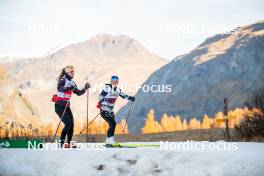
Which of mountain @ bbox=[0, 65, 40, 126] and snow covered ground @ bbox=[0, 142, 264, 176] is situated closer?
snow covered ground @ bbox=[0, 142, 264, 176]

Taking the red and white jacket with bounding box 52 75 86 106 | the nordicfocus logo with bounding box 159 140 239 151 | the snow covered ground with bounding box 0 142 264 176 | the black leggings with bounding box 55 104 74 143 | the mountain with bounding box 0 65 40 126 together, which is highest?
the mountain with bounding box 0 65 40 126

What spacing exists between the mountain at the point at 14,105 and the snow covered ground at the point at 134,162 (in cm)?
11932

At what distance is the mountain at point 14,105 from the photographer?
5246 inches

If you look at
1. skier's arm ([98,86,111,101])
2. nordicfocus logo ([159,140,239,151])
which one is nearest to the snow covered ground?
nordicfocus logo ([159,140,239,151])

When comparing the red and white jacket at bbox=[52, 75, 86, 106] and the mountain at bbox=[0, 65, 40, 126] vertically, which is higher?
the mountain at bbox=[0, 65, 40, 126]

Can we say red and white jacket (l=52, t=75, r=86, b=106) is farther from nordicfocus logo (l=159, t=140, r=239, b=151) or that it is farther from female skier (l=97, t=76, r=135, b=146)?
nordicfocus logo (l=159, t=140, r=239, b=151)

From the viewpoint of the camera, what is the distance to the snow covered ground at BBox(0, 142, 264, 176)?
9739mm

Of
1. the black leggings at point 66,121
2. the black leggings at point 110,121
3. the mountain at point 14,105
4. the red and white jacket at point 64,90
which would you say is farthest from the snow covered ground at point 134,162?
the mountain at point 14,105

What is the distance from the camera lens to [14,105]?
457 ft

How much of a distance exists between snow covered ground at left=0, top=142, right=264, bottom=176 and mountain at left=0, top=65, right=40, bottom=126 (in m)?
119

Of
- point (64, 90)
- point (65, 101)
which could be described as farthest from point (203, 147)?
point (64, 90)

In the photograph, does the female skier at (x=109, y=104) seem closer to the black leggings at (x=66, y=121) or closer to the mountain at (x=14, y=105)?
the black leggings at (x=66, y=121)

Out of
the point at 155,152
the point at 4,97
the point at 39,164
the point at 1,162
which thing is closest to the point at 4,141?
the point at 1,162

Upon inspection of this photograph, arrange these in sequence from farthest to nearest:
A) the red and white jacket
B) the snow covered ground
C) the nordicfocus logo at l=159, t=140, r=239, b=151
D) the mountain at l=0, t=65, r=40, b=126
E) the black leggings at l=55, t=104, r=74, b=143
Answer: the mountain at l=0, t=65, r=40, b=126 < the red and white jacket < the black leggings at l=55, t=104, r=74, b=143 < the nordicfocus logo at l=159, t=140, r=239, b=151 < the snow covered ground
